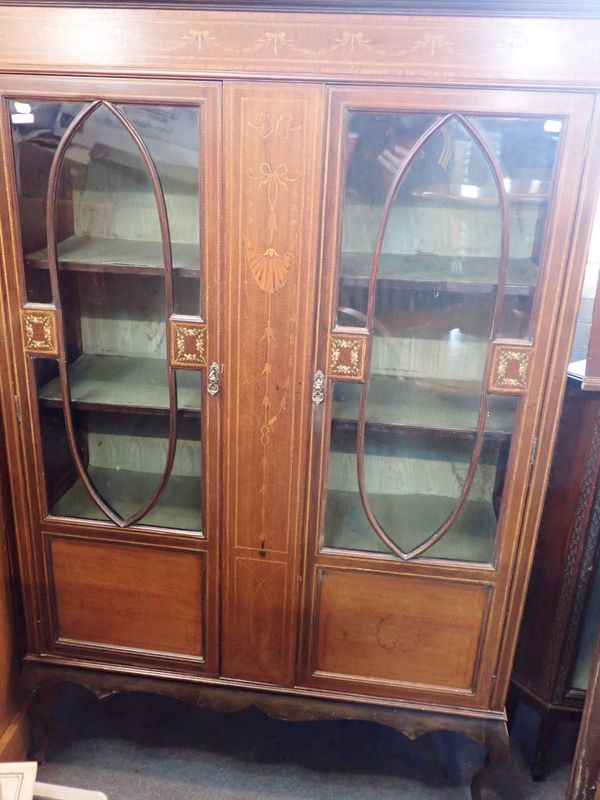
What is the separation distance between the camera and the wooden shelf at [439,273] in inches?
44.9

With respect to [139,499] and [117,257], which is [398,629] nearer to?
[139,499]

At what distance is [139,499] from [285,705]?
0.50 meters

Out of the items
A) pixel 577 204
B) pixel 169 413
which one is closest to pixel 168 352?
pixel 169 413

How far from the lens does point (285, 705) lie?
1.39 m

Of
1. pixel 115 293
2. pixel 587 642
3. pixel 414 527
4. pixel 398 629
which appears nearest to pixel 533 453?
pixel 414 527

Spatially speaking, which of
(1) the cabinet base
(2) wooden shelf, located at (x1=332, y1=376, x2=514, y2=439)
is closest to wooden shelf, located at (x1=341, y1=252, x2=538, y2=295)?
(2) wooden shelf, located at (x1=332, y1=376, x2=514, y2=439)

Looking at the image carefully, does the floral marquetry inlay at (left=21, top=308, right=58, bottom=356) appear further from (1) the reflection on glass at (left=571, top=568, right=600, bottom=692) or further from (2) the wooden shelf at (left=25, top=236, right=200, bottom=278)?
(1) the reflection on glass at (left=571, top=568, right=600, bottom=692)

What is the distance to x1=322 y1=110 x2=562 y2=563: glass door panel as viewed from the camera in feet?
3.59

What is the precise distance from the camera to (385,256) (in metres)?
1.18

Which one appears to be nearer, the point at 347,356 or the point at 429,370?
the point at 347,356

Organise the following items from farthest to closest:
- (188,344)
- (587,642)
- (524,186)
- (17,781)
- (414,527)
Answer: (587,642), (414,527), (188,344), (524,186), (17,781)

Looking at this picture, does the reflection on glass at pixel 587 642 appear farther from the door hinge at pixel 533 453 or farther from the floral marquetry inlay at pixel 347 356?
the floral marquetry inlay at pixel 347 356

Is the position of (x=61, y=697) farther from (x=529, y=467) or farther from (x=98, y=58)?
(x=98, y=58)

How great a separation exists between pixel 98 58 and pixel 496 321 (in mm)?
749
